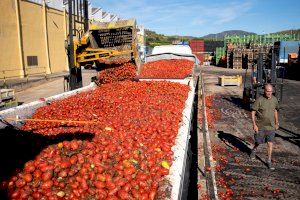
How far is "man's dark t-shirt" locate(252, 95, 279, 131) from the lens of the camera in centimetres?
793

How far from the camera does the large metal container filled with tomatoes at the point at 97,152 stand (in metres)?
3.90

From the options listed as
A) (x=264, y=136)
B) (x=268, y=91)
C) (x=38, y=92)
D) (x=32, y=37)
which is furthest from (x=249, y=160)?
(x=32, y=37)

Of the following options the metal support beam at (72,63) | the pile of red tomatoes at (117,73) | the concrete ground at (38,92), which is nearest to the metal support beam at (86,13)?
the metal support beam at (72,63)

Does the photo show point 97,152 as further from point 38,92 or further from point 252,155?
point 38,92

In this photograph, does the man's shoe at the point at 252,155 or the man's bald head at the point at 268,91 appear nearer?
the man's bald head at the point at 268,91

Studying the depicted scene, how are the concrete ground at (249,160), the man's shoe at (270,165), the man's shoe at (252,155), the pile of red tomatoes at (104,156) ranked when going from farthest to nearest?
the man's shoe at (252,155)
the man's shoe at (270,165)
the concrete ground at (249,160)
the pile of red tomatoes at (104,156)

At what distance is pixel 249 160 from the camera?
Answer: 8352 mm

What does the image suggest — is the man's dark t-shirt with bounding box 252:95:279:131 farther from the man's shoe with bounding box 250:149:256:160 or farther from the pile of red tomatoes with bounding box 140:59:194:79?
the pile of red tomatoes with bounding box 140:59:194:79

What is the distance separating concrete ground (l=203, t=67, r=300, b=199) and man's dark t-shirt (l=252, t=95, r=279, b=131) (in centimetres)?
99

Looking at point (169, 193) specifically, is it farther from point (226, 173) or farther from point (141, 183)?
point (226, 173)

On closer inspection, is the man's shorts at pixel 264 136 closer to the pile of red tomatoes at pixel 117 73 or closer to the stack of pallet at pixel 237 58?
the pile of red tomatoes at pixel 117 73

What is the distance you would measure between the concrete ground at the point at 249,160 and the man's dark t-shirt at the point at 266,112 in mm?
990

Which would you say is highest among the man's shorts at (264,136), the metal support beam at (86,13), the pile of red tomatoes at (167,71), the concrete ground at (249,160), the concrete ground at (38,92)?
the metal support beam at (86,13)

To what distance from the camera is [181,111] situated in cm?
786
